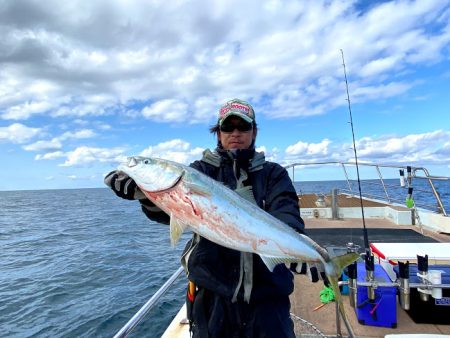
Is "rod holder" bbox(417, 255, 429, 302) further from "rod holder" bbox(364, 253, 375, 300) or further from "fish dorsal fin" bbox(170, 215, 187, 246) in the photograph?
"fish dorsal fin" bbox(170, 215, 187, 246)

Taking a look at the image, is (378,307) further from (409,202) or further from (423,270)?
(409,202)

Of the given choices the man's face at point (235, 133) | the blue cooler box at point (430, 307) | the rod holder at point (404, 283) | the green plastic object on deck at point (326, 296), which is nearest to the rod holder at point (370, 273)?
the rod holder at point (404, 283)

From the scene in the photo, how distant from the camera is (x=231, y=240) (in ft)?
7.79

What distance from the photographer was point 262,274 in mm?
2617

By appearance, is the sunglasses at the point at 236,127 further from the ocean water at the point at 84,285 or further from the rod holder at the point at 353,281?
the ocean water at the point at 84,285

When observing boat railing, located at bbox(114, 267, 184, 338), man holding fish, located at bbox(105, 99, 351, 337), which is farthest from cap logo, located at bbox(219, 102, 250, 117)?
boat railing, located at bbox(114, 267, 184, 338)

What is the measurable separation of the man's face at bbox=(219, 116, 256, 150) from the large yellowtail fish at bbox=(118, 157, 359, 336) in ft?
2.48

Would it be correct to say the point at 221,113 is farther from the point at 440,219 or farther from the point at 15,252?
the point at 15,252

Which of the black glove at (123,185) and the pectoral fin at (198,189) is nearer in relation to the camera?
the pectoral fin at (198,189)

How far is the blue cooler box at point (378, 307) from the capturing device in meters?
4.67

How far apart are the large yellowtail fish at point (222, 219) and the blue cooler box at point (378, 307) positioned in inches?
98.7

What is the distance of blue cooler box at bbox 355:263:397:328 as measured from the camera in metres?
4.67

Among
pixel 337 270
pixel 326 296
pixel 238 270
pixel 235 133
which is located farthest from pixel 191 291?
pixel 326 296

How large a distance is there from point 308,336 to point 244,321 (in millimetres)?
2184
